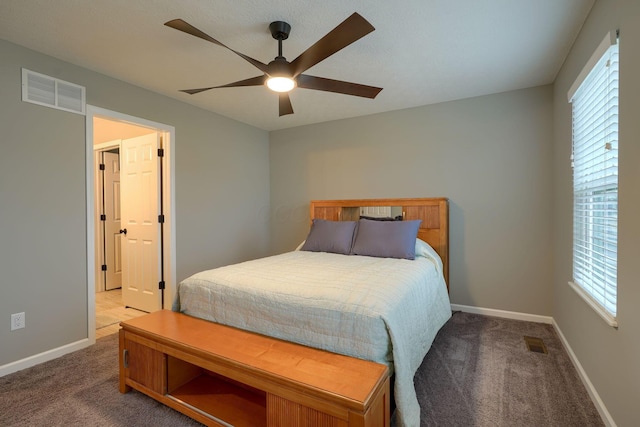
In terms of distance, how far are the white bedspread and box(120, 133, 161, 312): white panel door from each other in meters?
1.53

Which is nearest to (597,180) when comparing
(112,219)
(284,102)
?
(284,102)

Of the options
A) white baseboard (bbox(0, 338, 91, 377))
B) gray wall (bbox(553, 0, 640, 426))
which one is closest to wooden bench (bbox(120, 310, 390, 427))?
white baseboard (bbox(0, 338, 91, 377))

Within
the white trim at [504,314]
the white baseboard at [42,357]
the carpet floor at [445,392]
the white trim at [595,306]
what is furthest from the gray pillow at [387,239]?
the white baseboard at [42,357]

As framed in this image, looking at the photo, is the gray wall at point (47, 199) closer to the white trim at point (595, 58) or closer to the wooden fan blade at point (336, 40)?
the wooden fan blade at point (336, 40)

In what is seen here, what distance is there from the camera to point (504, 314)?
321 cm

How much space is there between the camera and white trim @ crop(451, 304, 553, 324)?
3.06m

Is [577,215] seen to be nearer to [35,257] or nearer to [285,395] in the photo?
[285,395]

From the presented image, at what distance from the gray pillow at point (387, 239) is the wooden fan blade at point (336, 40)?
1782 millimetres

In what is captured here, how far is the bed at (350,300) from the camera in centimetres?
152

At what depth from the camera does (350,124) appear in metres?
4.06

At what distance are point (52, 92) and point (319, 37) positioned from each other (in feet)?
7.15

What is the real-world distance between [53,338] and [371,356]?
2.59 metres

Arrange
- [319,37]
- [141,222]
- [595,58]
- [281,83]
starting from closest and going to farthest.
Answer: [595,58] → [281,83] → [319,37] → [141,222]

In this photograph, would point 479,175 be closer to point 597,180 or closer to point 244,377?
point 597,180
